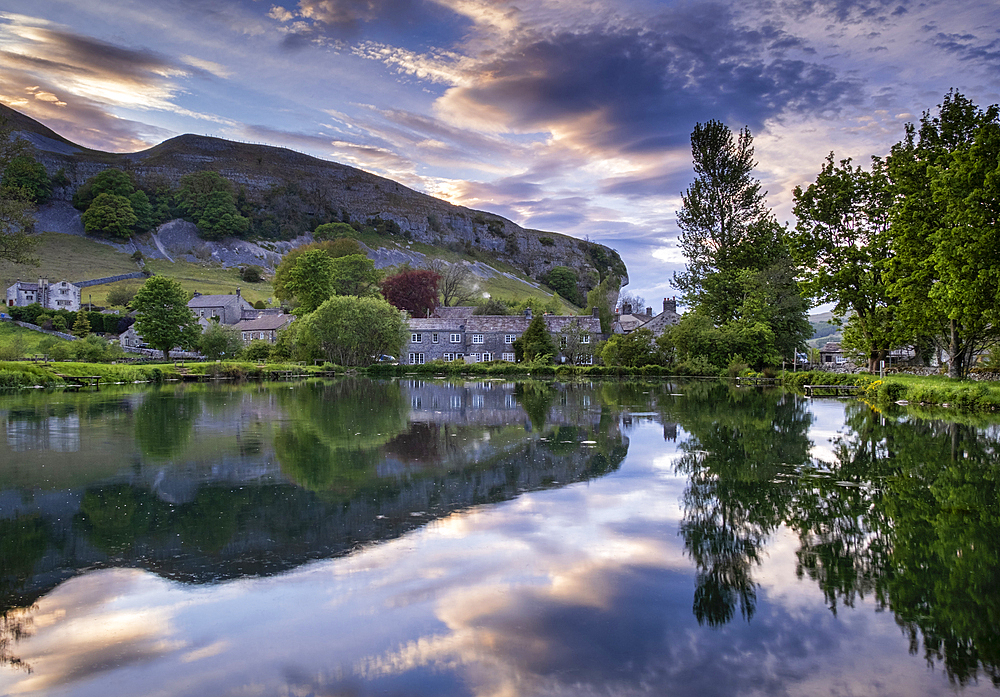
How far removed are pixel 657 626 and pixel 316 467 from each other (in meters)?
7.84

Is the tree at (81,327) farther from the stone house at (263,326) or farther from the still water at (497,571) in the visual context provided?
the still water at (497,571)

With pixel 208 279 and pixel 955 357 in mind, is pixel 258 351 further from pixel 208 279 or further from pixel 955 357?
pixel 208 279

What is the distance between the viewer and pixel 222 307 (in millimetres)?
95938

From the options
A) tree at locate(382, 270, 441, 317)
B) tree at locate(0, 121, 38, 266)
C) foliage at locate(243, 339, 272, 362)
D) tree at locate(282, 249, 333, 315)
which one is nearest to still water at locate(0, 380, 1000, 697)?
tree at locate(0, 121, 38, 266)

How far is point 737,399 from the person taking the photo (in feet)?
95.8

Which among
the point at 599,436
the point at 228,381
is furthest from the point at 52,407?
the point at 228,381

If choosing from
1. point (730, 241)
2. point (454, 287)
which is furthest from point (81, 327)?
point (730, 241)

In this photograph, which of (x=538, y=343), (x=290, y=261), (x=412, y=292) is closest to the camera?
(x=538, y=343)

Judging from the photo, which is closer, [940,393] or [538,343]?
[940,393]

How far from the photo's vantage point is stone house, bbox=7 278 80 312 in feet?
298

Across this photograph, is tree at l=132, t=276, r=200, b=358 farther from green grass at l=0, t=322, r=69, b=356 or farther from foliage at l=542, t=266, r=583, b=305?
foliage at l=542, t=266, r=583, b=305

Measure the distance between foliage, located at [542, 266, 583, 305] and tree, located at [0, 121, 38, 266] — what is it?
149m

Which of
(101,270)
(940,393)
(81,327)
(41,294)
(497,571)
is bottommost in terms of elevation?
(497,571)

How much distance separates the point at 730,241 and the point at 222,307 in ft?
240
